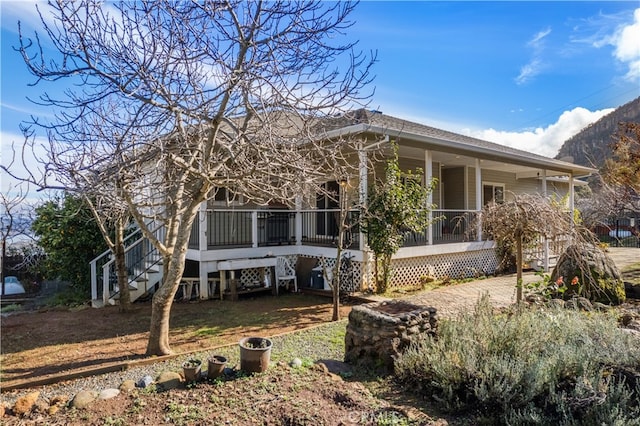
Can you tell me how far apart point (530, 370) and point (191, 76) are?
17.7 feet

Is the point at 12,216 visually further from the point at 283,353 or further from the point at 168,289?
the point at 283,353

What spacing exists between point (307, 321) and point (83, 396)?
4.47 m

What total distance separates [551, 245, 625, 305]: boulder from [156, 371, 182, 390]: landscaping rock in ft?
26.9

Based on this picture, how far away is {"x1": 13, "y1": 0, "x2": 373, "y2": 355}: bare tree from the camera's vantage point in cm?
422

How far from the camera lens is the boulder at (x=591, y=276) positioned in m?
8.20

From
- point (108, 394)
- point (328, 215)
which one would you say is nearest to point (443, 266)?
point (328, 215)

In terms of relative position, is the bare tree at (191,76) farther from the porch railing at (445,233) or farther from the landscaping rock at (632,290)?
the landscaping rock at (632,290)

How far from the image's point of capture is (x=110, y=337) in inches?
263

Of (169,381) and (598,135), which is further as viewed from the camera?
(598,135)

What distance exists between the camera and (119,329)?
23.6 ft

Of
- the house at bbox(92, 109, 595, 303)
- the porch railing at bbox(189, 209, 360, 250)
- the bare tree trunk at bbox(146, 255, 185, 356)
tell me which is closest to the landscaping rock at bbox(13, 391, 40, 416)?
the bare tree trunk at bbox(146, 255, 185, 356)

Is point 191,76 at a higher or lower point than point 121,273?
higher

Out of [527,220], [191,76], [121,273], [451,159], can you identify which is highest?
[451,159]

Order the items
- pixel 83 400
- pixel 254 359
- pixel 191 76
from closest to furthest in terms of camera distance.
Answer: pixel 83 400 → pixel 254 359 → pixel 191 76
